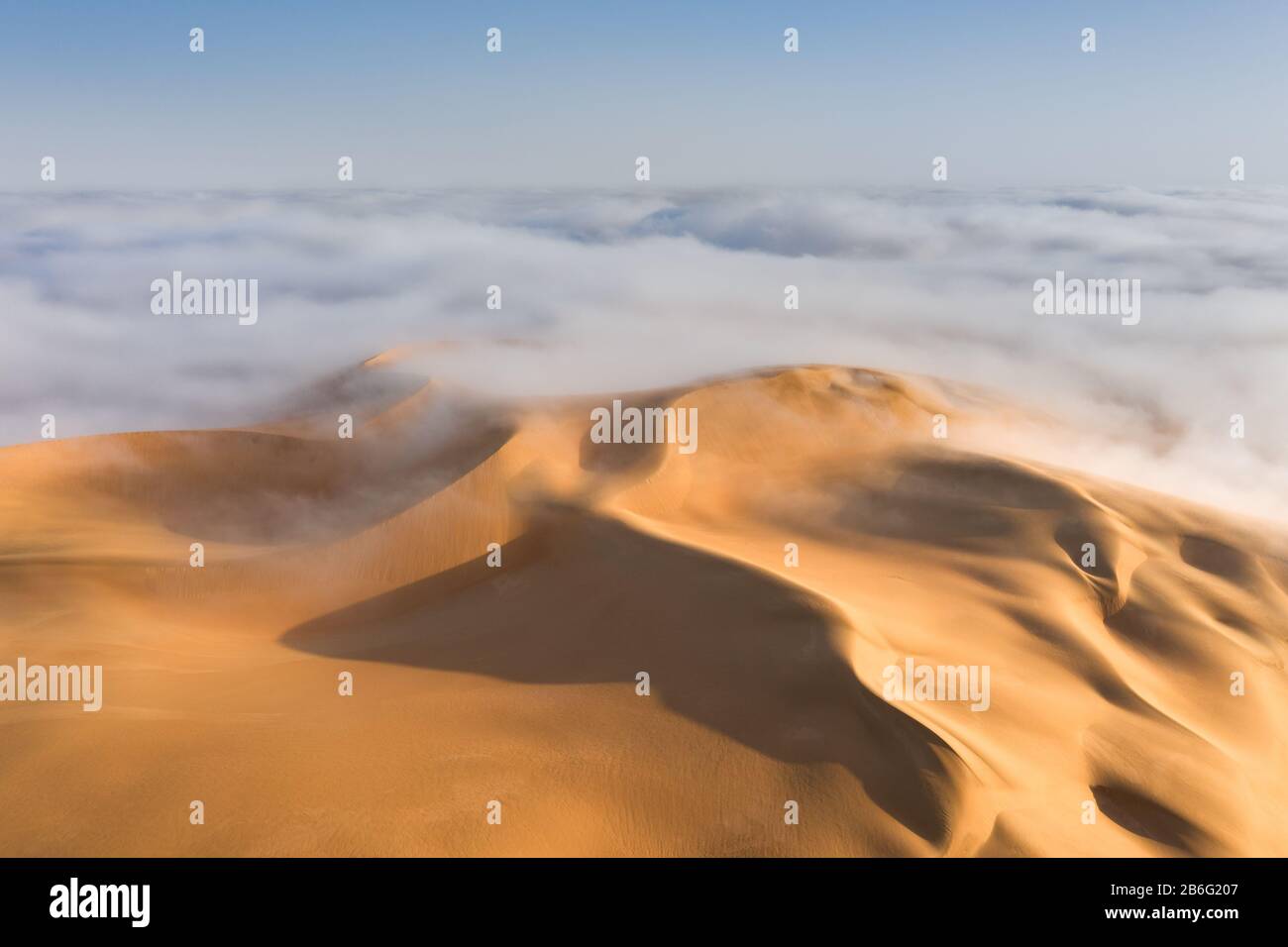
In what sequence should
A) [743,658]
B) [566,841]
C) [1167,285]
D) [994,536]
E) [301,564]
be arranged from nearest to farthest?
[566,841]
[743,658]
[301,564]
[994,536]
[1167,285]

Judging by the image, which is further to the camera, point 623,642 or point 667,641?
point 623,642

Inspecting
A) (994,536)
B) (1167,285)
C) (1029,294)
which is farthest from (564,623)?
(1167,285)

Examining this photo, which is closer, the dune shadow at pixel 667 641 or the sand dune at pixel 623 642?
the sand dune at pixel 623 642

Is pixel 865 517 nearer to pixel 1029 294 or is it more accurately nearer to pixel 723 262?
pixel 1029 294

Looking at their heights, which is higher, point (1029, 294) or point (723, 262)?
point (723, 262)
